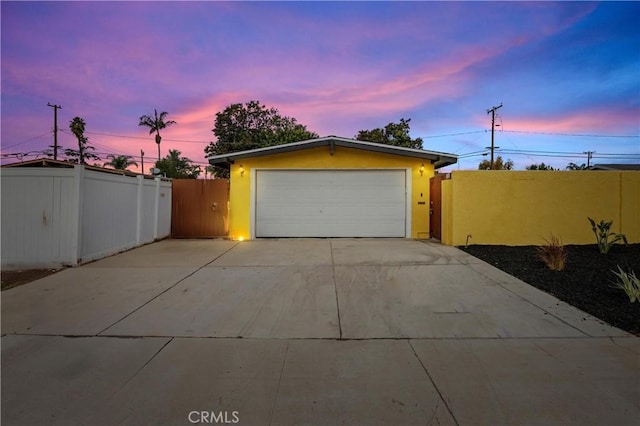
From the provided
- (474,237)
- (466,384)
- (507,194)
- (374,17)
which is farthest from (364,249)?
(466,384)

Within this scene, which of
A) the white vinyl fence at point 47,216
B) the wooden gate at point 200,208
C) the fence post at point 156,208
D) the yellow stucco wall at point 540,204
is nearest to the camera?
the white vinyl fence at point 47,216

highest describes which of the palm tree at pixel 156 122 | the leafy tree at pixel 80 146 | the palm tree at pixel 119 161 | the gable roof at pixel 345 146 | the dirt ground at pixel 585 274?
the palm tree at pixel 156 122

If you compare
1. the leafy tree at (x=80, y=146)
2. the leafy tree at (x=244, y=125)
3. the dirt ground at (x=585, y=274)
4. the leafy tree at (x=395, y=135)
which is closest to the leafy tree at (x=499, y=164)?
the leafy tree at (x=395, y=135)

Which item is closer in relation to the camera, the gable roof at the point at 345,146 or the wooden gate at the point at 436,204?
the wooden gate at the point at 436,204

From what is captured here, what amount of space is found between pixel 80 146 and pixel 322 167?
3528 centimetres

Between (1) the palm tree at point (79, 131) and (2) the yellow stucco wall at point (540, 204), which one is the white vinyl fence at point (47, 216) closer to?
(2) the yellow stucco wall at point (540, 204)

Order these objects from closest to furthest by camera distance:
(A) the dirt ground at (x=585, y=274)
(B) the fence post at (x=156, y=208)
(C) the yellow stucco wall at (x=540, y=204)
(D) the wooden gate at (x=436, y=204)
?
1. (A) the dirt ground at (x=585, y=274)
2. (C) the yellow stucco wall at (x=540, y=204)
3. (D) the wooden gate at (x=436, y=204)
4. (B) the fence post at (x=156, y=208)

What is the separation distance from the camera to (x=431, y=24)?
9.60 meters

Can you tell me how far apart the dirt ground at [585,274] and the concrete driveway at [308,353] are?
1.13ft

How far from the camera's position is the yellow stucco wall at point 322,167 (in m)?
11.9

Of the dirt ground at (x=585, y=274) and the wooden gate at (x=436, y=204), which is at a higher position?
the wooden gate at (x=436, y=204)

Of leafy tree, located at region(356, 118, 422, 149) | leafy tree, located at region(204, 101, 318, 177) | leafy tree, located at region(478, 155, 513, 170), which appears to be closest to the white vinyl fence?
leafy tree, located at region(204, 101, 318, 177)

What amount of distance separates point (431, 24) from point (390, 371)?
378 inches

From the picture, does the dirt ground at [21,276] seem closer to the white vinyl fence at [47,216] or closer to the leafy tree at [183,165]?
the white vinyl fence at [47,216]
